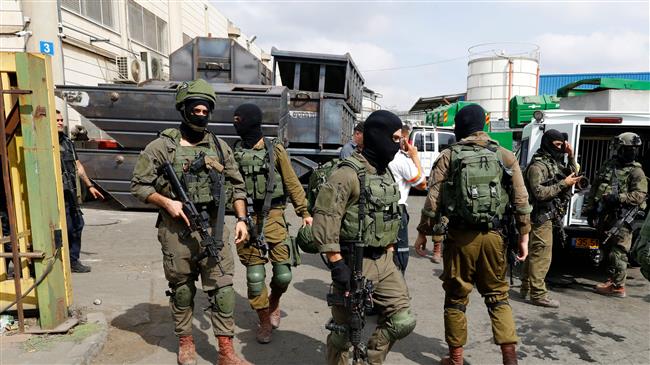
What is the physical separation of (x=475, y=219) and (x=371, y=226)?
82 centimetres

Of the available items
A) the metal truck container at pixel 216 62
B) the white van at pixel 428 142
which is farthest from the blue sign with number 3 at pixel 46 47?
the white van at pixel 428 142

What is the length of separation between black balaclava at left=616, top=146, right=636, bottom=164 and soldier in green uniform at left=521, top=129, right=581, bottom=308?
663mm

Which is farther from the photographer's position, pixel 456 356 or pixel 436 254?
pixel 436 254

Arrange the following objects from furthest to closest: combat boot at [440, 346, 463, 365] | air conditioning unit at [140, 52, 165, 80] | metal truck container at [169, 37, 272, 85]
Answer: air conditioning unit at [140, 52, 165, 80] < metal truck container at [169, 37, 272, 85] < combat boot at [440, 346, 463, 365]

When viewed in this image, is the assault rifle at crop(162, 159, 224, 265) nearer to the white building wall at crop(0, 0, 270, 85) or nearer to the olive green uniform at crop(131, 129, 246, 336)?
the olive green uniform at crop(131, 129, 246, 336)

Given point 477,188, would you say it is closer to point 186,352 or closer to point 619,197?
point 186,352

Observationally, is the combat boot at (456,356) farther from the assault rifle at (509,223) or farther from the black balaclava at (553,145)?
the black balaclava at (553,145)

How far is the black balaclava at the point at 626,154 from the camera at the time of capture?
4555 millimetres

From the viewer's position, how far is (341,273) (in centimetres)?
235

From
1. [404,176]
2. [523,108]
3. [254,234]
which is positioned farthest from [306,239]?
[523,108]

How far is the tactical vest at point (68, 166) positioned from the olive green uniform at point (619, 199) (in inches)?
236

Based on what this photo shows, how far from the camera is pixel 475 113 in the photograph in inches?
122

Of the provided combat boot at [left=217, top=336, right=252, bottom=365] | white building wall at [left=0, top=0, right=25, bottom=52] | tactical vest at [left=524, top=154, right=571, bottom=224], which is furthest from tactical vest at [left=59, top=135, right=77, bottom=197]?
white building wall at [left=0, top=0, right=25, bottom=52]

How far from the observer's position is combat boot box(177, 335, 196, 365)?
3.05m
